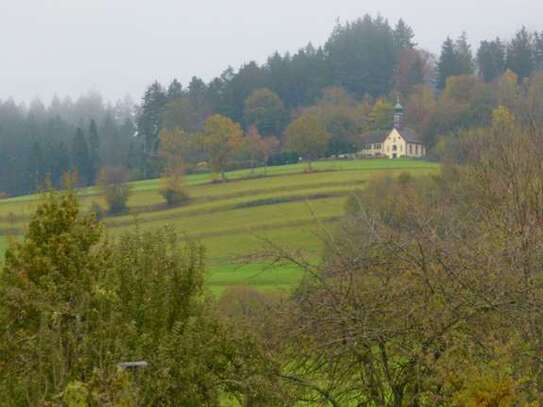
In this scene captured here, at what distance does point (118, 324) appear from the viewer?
1013 centimetres

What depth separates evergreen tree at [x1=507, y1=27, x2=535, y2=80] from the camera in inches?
4102

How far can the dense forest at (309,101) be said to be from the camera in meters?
85.4

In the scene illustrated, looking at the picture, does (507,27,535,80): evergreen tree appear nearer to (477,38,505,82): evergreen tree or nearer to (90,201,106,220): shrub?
(477,38,505,82): evergreen tree

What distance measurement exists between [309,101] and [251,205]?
158ft

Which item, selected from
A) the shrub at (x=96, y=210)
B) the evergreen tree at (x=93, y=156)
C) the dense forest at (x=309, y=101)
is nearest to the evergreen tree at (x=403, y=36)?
the dense forest at (x=309, y=101)

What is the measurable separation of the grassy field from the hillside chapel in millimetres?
9085

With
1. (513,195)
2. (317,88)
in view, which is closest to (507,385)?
(513,195)

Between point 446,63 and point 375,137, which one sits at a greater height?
point 446,63

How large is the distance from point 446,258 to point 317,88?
331ft

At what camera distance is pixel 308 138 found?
250 feet

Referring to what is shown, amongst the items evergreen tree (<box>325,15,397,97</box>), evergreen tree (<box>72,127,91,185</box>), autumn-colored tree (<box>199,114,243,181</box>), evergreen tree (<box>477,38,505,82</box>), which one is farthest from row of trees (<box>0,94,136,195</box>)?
evergreen tree (<box>477,38,505,82</box>)

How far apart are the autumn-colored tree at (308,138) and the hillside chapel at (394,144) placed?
768 centimetres

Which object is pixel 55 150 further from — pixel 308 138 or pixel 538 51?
pixel 538 51

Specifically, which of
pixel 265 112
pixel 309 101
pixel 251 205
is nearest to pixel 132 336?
pixel 251 205
